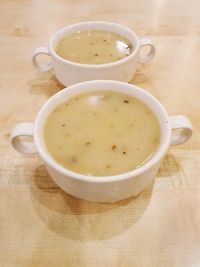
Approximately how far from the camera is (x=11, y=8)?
149 centimetres

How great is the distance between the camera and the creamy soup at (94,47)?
3.21 ft

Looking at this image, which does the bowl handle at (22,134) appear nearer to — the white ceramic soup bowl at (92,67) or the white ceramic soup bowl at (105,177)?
the white ceramic soup bowl at (105,177)

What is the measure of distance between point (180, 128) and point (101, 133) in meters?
0.17

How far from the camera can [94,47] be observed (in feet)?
3.39

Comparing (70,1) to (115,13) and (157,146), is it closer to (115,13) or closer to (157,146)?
(115,13)

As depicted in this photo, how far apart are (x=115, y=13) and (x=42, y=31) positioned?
1.21ft

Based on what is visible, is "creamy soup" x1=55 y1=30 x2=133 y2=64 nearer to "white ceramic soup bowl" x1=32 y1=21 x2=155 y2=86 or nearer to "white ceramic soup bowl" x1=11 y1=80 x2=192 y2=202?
"white ceramic soup bowl" x1=32 y1=21 x2=155 y2=86

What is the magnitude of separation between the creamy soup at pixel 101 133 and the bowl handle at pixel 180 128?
0.04 meters

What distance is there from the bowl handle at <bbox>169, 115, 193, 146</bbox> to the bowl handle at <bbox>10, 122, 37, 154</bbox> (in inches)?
12.2

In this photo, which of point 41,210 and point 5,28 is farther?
point 5,28

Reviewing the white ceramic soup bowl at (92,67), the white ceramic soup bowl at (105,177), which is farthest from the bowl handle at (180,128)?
the white ceramic soup bowl at (92,67)

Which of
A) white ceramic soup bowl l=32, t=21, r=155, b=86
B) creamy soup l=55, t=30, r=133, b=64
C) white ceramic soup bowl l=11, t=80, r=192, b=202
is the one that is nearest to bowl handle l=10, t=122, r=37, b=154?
white ceramic soup bowl l=11, t=80, r=192, b=202

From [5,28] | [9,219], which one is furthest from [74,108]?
[5,28]

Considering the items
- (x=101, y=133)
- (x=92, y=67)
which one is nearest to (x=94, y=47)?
(x=92, y=67)
